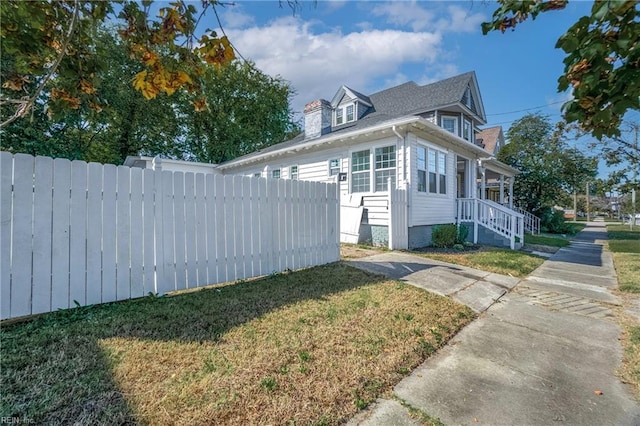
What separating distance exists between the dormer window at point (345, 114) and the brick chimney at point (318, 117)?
66cm

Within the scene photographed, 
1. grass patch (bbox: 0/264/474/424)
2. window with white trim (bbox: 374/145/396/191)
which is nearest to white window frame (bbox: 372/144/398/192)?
window with white trim (bbox: 374/145/396/191)

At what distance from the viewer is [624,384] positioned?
94.2 inches

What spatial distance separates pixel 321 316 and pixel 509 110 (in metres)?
24.5

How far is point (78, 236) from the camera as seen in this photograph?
3.21 metres

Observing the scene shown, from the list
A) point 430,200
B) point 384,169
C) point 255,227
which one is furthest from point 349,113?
point 255,227

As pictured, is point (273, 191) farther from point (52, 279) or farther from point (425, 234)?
point (425, 234)

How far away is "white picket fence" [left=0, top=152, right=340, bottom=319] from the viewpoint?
291cm

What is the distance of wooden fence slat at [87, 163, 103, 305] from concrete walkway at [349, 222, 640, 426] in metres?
3.20

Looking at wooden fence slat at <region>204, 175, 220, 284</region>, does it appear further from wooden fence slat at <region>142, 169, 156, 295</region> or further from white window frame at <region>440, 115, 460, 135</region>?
white window frame at <region>440, 115, 460, 135</region>

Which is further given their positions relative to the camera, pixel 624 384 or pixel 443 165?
pixel 443 165

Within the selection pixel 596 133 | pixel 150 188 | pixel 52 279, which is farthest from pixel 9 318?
pixel 596 133

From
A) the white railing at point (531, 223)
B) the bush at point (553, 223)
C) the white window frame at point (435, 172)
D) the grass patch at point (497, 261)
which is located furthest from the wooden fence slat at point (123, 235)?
the bush at point (553, 223)

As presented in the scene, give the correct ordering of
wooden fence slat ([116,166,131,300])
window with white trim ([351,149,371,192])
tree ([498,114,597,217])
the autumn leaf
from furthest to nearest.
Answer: tree ([498,114,597,217]) < window with white trim ([351,149,371,192]) < wooden fence slat ([116,166,131,300]) < the autumn leaf

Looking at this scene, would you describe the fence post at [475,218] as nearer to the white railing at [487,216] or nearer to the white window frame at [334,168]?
the white railing at [487,216]
